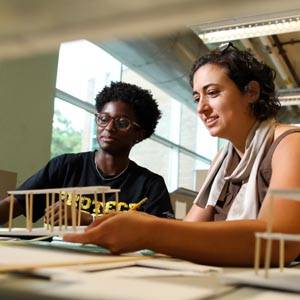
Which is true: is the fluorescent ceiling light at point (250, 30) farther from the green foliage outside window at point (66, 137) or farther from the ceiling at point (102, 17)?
the ceiling at point (102, 17)

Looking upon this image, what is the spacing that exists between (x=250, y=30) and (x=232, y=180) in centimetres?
193

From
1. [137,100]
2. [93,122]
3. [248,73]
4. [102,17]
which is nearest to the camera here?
[102,17]

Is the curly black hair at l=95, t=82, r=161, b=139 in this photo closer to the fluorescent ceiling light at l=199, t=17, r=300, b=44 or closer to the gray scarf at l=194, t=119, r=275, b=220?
the gray scarf at l=194, t=119, r=275, b=220

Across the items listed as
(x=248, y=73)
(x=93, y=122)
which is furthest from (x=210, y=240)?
(x=93, y=122)

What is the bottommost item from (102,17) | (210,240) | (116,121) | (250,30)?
(210,240)

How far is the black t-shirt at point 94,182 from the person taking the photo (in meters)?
1.64

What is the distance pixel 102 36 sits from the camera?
33cm

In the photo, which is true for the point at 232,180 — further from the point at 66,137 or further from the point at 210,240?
the point at 66,137

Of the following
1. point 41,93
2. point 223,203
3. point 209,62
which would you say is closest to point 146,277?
point 223,203

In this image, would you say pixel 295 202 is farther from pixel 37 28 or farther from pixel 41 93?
pixel 41 93

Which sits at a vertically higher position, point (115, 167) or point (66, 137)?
point (66, 137)

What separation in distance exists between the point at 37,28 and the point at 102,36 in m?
0.05

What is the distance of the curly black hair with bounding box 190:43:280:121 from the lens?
1107 millimetres

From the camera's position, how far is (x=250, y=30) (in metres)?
2.72
